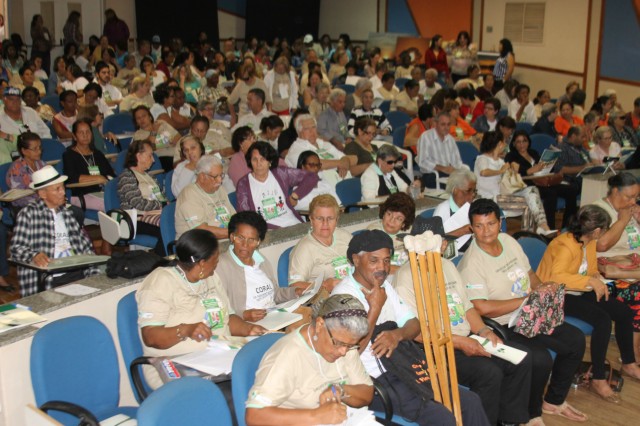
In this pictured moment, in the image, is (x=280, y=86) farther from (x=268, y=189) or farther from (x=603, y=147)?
(x=268, y=189)

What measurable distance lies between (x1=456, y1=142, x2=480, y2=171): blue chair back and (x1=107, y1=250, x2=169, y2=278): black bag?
199 inches

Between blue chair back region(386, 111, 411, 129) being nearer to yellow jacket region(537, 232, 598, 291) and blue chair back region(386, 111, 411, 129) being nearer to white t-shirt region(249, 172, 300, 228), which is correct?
white t-shirt region(249, 172, 300, 228)

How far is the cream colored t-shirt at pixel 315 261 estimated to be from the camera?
13.6ft

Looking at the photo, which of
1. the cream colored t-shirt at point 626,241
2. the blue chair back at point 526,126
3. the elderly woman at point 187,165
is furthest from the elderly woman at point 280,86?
the cream colored t-shirt at point 626,241

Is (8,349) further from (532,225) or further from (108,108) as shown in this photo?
(108,108)

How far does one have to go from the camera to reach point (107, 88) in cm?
1005

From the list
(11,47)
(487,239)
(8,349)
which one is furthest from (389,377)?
(11,47)

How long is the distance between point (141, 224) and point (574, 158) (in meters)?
4.65

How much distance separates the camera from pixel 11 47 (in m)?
12.0

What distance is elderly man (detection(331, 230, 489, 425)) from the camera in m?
3.28

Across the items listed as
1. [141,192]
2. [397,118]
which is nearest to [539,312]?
[141,192]

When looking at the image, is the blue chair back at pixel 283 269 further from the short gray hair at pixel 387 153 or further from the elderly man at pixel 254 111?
the elderly man at pixel 254 111

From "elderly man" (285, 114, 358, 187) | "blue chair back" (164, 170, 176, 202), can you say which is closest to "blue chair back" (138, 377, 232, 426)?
"blue chair back" (164, 170, 176, 202)

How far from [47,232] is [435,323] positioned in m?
2.41
